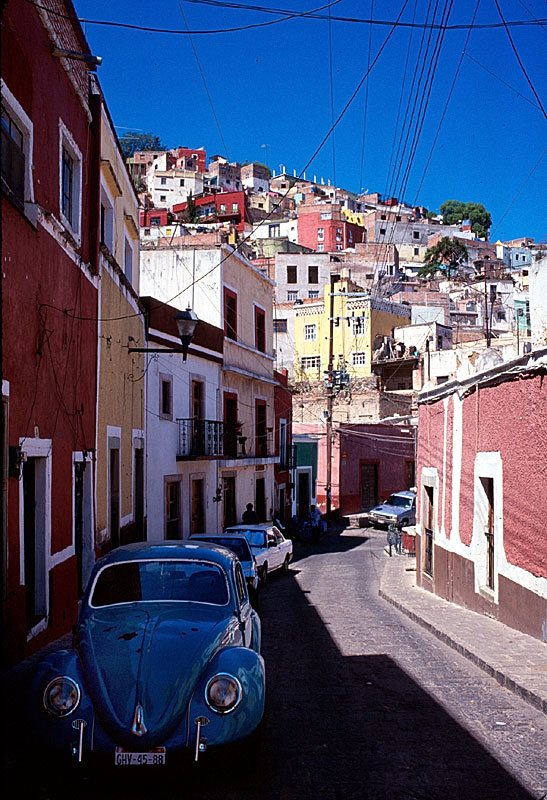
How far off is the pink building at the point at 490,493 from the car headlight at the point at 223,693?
535 cm

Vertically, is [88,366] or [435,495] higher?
[88,366]

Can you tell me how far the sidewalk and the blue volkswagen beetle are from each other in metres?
3.05

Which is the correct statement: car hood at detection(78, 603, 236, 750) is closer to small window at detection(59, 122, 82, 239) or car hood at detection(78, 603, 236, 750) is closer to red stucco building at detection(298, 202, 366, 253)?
small window at detection(59, 122, 82, 239)

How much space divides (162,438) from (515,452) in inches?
445

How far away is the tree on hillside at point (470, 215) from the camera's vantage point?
4865 inches

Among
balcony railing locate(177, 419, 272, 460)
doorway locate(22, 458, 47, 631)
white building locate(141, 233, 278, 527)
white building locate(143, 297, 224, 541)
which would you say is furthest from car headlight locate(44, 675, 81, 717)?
white building locate(141, 233, 278, 527)

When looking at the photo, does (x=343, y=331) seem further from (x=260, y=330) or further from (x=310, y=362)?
(x=260, y=330)

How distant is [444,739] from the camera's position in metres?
6.34

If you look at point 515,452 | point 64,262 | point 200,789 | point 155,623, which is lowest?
point 200,789

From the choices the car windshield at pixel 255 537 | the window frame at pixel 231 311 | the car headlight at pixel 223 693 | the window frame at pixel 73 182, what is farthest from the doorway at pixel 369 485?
the car headlight at pixel 223 693

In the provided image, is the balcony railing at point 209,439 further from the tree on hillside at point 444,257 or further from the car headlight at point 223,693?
the tree on hillside at point 444,257

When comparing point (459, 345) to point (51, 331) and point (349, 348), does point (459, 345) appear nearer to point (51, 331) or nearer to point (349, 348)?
point (349, 348)

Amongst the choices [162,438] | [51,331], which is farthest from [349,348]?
[51,331]

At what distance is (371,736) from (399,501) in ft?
100
